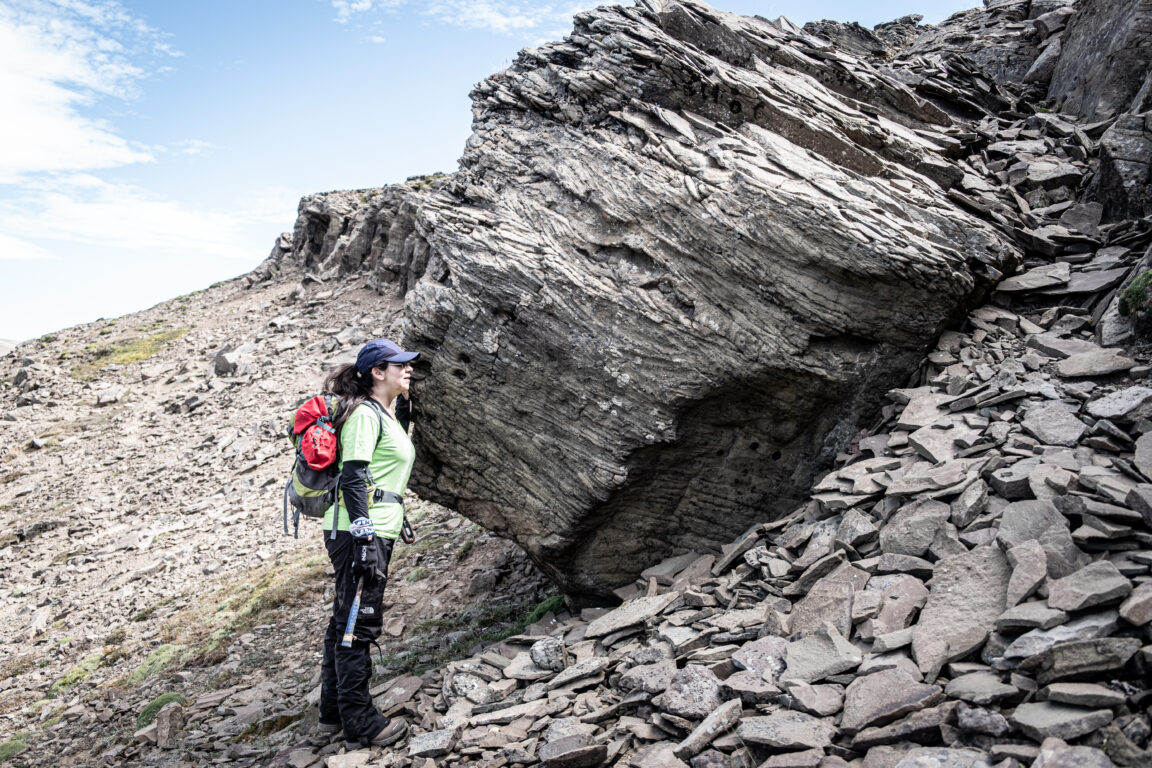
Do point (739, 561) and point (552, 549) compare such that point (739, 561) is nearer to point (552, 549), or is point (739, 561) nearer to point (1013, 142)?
point (552, 549)

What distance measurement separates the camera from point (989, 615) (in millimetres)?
6402

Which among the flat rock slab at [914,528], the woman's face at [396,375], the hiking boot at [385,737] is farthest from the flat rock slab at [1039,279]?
the hiking boot at [385,737]

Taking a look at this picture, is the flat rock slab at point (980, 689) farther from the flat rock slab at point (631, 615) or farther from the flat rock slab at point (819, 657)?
the flat rock slab at point (631, 615)

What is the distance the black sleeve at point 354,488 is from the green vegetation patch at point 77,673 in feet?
40.4

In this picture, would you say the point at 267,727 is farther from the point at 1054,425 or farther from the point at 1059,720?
the point at 1054,425

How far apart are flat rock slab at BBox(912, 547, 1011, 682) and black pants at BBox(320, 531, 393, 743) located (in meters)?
5.93

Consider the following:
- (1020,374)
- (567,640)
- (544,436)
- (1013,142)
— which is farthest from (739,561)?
(1013,142)

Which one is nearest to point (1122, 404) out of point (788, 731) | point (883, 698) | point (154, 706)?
point (883, 698)

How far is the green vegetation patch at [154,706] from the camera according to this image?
39.6ft

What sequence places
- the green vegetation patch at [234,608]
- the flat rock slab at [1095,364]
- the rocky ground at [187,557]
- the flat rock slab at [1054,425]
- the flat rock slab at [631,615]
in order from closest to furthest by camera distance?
the flat rock slab at [1054,425], the flat rock slab at [1095,364], the flat rock slab at [631,615], the rocky ground at [187,557], the green vegetation patch at [234,608]

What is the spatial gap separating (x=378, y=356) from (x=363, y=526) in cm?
219

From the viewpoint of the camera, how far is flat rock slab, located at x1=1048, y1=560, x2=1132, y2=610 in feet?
18.6

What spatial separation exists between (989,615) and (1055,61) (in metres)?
19.1

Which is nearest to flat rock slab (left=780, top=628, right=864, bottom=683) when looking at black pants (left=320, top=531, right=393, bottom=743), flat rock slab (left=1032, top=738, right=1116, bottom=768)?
flat rock slab (left=1032, top=738, right=1116, bottom=768)
